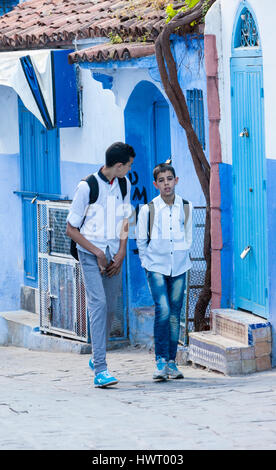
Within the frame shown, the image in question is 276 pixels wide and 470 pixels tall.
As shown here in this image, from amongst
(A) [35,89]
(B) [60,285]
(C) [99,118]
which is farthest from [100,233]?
(A) [35,89]

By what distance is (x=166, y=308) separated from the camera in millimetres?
8367

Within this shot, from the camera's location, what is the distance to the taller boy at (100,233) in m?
8.23

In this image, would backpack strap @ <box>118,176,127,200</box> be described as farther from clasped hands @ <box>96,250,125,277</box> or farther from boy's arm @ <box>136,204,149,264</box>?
clasped hands @ <box>96,250,125,277</box>

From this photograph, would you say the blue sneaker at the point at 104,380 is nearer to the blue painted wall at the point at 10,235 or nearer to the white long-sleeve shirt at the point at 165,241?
the white long-sleeve shirt at the point at 165,241

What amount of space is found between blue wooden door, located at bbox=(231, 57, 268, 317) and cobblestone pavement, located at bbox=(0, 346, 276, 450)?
0.75m

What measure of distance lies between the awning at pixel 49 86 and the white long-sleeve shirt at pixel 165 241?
13.0 ft

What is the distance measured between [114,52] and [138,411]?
425 centimetres

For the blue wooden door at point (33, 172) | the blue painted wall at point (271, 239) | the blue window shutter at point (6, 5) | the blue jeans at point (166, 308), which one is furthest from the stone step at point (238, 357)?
the blue window shutter at point (6, 5)

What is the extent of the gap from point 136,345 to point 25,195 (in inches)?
149

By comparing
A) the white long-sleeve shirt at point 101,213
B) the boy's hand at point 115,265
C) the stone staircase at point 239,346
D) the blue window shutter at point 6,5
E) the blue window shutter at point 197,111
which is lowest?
the stone staircase at point 239,346

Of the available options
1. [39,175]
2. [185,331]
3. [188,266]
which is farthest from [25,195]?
[188,266]

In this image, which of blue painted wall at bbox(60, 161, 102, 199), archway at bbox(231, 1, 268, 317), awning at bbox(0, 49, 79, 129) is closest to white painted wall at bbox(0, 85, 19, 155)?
blue painted wall at bbox(60, 161, 102, 199)

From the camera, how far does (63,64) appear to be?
12.1 m
